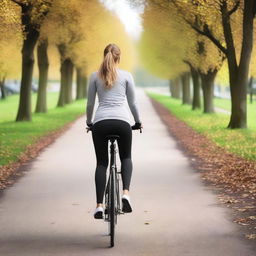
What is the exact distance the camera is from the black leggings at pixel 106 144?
5.98 metres

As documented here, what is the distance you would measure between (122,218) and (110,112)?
174 cm

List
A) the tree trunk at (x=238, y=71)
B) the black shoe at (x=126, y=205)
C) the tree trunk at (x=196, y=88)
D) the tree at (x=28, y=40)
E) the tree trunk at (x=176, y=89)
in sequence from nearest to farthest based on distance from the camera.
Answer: the black shoe at (x=126, y=205) < the tree trunk at (x=238, y=71) < the tree at (x=28, y=40) < the tree trunk at (x=196, y=88) < the tree trunk at (x=176, y=89)

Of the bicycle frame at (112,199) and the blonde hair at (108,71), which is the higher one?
the blonde hair at (108,71)

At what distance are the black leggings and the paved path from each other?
590 mm

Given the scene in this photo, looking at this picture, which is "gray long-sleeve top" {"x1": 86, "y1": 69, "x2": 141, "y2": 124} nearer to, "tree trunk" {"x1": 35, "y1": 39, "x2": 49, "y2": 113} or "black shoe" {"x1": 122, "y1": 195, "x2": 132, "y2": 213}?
"black shoe" {"x1": 122, "y1": 195, "x2": 132, "y2": 213}

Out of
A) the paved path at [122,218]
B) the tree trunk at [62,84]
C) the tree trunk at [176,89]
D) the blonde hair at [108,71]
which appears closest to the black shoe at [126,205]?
the paved path at [122,218]

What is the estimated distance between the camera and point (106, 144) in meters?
6.13

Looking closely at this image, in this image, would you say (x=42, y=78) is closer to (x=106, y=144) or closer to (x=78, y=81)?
(x=78, y=81)

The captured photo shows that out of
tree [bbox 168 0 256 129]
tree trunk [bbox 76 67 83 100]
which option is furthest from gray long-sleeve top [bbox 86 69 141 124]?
tree trunk [bbox 76 67 83 100]

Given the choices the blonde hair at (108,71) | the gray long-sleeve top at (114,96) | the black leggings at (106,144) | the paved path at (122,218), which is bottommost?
the paved path at (122,218)

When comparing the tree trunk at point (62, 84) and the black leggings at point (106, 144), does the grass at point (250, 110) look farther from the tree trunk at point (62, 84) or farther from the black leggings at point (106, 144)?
the black leggings at point (106, 144)

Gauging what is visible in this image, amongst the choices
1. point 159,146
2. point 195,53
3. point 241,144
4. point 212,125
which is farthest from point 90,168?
point 195,53

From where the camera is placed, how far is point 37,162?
1278cm

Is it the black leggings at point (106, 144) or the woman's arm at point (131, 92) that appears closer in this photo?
the black leggings at point (106, 144)
